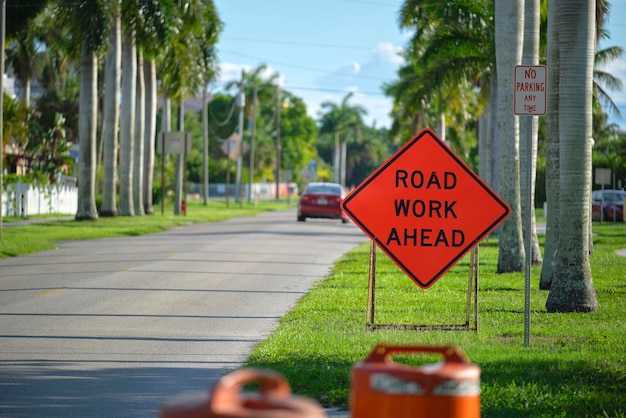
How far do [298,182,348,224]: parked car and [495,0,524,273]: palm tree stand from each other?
2326 centimetres

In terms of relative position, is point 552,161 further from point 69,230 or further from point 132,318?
point 69,230

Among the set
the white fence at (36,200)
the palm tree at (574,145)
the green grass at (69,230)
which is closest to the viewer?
the palm tree at (574,145)

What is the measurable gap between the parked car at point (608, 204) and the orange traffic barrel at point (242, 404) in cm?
5058

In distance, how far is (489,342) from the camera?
37.3ft

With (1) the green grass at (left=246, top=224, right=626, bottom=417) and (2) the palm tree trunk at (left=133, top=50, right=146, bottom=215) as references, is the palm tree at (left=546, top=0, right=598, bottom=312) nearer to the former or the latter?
(1) the green grass at (left=246, top=224, right=626, bottom=417)

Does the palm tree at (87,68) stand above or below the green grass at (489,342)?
above

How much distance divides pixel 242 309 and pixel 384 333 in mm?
3598

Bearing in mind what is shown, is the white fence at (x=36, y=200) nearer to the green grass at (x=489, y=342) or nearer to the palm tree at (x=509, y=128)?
the palm tree at (x=509, y=128)

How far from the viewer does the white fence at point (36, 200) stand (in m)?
43.1

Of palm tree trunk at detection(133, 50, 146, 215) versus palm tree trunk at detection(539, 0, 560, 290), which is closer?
palm tree trunk at detection(539, 0, 560, 290)

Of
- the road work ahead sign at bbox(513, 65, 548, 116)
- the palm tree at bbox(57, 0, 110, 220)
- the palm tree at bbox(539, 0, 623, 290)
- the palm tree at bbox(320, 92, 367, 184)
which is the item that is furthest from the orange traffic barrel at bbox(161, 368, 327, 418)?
the palm tree at bbox(320, 92, 367, 184)

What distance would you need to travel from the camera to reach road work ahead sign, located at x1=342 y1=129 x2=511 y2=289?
11680 mm

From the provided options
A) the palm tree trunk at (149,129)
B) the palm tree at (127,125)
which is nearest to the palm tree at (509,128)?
the palm tree at (127,125)

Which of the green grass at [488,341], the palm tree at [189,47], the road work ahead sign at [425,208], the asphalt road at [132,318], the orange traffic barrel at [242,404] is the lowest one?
the asphalt road at [132,318]
